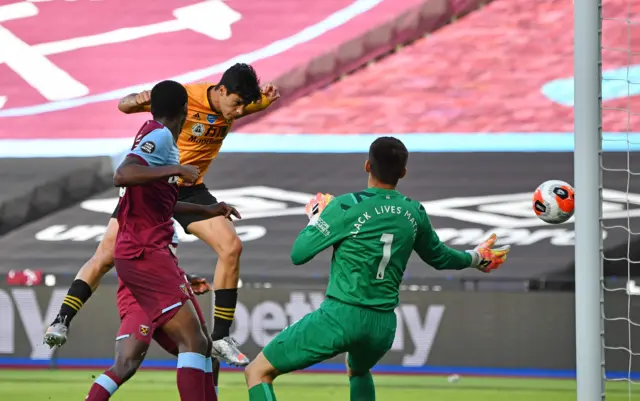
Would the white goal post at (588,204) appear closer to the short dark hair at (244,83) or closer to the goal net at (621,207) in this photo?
the short dark hair at (244,83)

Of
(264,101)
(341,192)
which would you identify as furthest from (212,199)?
(341,192)

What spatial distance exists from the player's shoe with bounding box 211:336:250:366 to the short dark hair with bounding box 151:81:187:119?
59.4 inches

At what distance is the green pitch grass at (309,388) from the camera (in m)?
7.55

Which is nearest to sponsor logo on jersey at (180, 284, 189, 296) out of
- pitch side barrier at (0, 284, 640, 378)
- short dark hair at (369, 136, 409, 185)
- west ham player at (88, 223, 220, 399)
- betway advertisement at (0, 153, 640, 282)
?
west ham player at (88, 223, 220, 399)

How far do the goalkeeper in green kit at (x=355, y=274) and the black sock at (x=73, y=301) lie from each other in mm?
1479

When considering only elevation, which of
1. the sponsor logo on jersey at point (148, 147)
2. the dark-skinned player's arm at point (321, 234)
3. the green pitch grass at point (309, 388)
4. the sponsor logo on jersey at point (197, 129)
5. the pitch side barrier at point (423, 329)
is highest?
the sponsor logo on jersey at point (197, 129)

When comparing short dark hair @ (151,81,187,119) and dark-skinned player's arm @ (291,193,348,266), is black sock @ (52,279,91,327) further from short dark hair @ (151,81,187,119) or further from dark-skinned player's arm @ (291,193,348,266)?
dark-skinned player's arm @ (291,193,348,266)

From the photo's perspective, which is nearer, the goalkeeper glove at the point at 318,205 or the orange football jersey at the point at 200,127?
the goalkeeper glove at the point at 318,205

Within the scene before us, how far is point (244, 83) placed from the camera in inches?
224

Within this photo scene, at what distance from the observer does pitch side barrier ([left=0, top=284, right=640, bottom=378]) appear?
9.01m

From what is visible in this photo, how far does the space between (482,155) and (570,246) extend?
4.58 feet

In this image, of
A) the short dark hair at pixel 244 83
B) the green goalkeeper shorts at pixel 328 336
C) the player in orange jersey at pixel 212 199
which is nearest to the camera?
the green goalkeeper shorts at pixel 328 336

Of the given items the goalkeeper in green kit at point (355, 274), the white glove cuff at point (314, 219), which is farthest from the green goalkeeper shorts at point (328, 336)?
the white glove cuff at point (314, 219)

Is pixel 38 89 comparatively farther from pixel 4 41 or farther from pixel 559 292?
pixel 559 292
